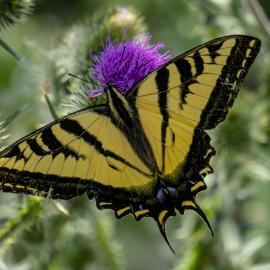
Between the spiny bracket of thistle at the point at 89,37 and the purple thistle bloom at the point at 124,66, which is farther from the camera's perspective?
the spiny bracket of thistle at the point at 89,37

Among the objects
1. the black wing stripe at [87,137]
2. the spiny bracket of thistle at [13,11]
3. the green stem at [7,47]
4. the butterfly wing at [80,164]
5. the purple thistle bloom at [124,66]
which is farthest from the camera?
the spiny bracket of thistle at [13,11]

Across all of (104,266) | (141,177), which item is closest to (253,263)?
(104,266)

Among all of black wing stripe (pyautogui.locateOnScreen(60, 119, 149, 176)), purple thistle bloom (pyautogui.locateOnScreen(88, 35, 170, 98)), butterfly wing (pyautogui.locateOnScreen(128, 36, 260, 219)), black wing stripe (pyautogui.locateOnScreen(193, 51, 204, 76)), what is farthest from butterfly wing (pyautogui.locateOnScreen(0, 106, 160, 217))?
black wing stripe (pyautogui.locateOnScreen(193, 51, 204, 76))

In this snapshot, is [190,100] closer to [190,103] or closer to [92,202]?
[190,103]

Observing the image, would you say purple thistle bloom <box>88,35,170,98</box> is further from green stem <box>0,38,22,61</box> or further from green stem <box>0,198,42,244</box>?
green stem <box>0,198,42,244</box>

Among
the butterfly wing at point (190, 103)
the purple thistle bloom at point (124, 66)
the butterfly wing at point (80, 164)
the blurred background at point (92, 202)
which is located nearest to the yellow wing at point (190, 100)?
the butterfly wing at point (190, 103)

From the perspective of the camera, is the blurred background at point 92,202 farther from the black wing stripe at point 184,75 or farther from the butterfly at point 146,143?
the black wing stripe at point 184,75

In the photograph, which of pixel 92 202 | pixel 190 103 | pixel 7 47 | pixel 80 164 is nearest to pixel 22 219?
pixel 80 164
